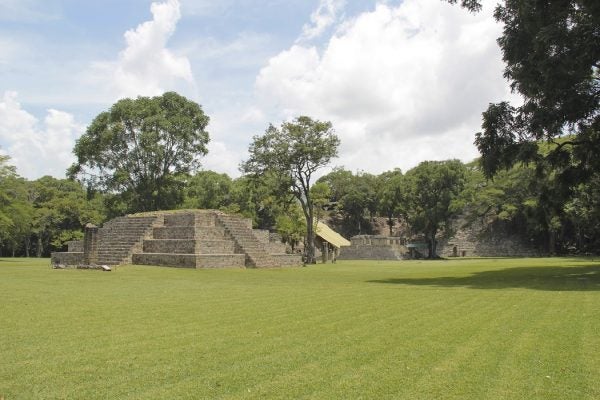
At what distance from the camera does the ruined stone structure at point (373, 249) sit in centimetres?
5609

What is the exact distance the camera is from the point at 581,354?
6.52 m

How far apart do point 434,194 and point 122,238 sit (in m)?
41.4

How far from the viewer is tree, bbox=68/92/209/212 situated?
1738 inches

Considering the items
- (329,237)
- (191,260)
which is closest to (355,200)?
(329,237)

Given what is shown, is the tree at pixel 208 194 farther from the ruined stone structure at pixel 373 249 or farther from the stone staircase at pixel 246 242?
the stone staircase at pixel 246 242

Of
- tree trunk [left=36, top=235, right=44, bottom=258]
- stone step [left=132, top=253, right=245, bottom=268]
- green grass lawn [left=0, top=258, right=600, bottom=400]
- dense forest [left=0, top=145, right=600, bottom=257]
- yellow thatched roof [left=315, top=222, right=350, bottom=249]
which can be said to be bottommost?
green grass lawn [left=0, top=258, right=600, bottom=400]

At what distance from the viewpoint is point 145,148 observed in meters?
43.8

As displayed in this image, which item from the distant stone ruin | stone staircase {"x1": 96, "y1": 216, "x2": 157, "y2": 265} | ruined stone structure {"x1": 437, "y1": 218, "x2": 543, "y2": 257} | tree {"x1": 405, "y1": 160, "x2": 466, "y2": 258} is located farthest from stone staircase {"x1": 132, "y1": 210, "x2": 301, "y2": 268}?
ruined stone structure {"x1": 437, "y1": 218, "x2": 543, "y2": 257}

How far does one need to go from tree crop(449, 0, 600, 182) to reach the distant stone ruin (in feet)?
49.3

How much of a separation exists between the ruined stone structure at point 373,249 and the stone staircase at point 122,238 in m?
29.9

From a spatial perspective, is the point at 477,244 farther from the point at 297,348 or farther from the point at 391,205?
the point at 297,348

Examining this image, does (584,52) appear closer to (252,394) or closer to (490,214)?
(252,394)

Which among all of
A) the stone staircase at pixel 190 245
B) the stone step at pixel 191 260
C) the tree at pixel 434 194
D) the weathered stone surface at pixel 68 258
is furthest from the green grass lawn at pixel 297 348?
the tree at pixel 434 194

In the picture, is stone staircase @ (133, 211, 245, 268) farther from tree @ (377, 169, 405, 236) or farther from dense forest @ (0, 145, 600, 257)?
tree @ (377, 169, 405, 236)
